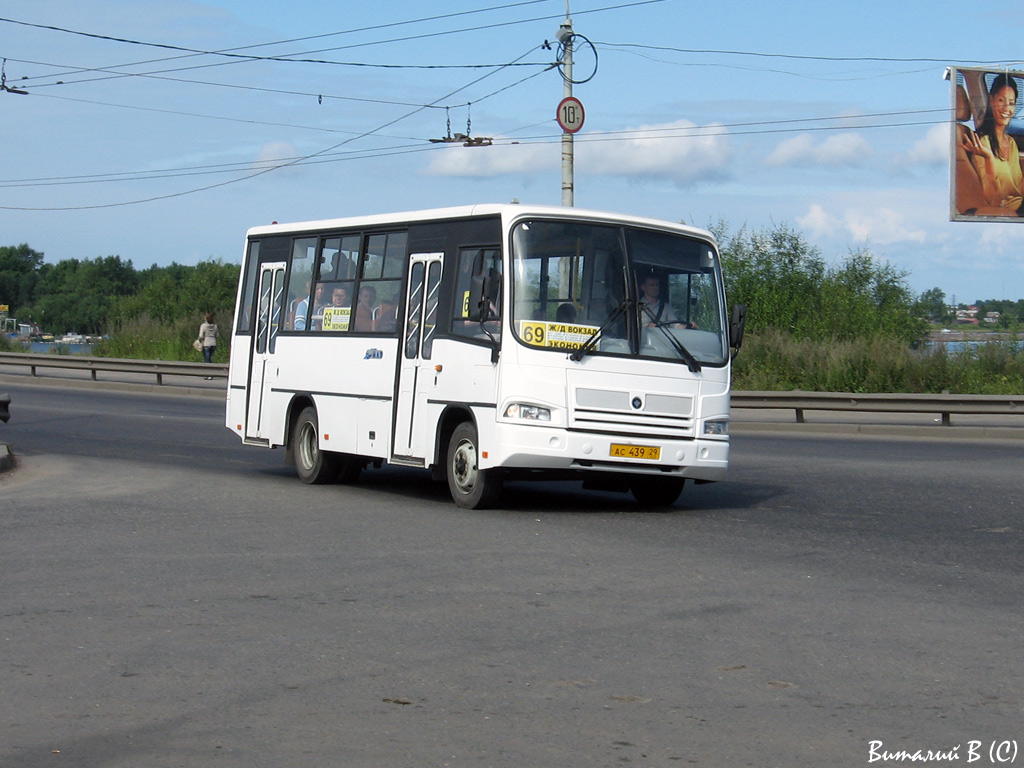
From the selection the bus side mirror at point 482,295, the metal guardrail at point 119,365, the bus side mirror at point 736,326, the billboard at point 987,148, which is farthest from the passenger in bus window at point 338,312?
the billboard at point 987,148

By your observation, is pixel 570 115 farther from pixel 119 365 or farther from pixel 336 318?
pixel 119 365

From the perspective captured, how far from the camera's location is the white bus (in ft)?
40.2

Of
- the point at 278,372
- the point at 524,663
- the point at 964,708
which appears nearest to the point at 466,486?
the point at 278,372

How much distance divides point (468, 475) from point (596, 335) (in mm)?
1803

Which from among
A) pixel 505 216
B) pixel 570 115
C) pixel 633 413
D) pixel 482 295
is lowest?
pixel 633 413

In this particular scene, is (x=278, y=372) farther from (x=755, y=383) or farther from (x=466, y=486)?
(x=755, y=383)

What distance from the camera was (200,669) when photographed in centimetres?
628

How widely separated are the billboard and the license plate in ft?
86.4

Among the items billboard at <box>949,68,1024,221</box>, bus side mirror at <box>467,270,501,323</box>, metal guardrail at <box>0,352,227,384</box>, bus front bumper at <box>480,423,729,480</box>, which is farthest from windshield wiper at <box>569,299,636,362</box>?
billboard at <box>949,68,1024,221</box>

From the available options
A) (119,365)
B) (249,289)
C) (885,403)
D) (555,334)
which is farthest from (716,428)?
(119,365)

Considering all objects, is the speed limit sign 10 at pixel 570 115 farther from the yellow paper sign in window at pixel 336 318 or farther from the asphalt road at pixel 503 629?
the asphalt road at pixel 503 629

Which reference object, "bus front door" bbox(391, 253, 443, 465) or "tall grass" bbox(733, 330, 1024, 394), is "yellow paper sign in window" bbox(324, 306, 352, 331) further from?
"tall grass" bbox(733, 330, 1024, 394)

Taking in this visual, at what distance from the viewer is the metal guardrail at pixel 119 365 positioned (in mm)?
36312

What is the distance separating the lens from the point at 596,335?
12.4 meters
